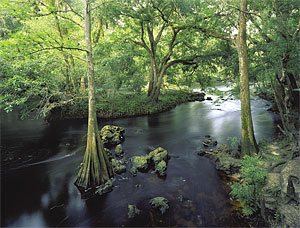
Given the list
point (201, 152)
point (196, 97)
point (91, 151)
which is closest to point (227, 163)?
point (201, 152)

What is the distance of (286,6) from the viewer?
9.34m

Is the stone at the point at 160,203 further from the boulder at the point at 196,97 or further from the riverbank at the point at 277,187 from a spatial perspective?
the boulder at the point at 196,97

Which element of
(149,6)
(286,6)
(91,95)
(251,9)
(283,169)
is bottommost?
(283,169)

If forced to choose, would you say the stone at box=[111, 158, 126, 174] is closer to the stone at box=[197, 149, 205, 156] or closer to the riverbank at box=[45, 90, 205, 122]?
the stone at box=[197, 149, 205, 156]

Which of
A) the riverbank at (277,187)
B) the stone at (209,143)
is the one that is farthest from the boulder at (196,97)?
the riverbank at (277,187)

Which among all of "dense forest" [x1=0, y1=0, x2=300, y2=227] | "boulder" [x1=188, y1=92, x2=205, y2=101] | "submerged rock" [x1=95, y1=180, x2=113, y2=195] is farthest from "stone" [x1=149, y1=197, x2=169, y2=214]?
"boulder" [x1=188, y1=92, x2=205, y2=101]

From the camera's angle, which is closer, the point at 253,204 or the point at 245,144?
the point at 253,204

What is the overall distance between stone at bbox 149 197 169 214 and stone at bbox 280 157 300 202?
13.1ft

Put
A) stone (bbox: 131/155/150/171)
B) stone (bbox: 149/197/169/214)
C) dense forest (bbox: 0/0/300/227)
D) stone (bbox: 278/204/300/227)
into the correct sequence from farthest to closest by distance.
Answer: stone (bbox: 131/155/150/171) < stone (bbox: 149/197/169/214) < dense forest (bbox: 0/0/300/227) < stone (bbox: 278/204/300/227)

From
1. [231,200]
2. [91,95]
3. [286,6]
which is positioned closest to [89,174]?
[91,95]

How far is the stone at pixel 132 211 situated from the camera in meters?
6.61

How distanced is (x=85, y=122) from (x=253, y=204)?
16.6 metres

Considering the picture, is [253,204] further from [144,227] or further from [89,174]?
[89,174]

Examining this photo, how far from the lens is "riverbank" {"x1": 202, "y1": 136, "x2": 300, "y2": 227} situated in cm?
539
